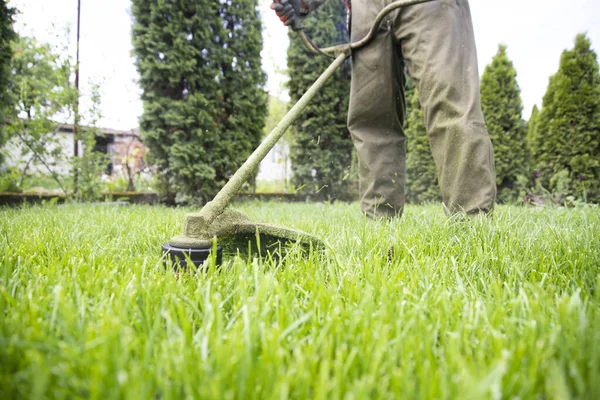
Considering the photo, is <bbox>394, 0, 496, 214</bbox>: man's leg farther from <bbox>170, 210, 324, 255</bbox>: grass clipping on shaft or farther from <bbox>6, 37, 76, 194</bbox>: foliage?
<bbox>6, 37, 76, 194</bbox>: foliage

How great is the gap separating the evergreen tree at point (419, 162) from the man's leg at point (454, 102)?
12.8ft

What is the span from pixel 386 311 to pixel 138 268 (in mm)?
646

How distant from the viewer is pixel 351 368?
21.7 inches

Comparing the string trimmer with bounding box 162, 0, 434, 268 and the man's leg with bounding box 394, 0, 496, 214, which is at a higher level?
the man's leg with bounding box 394, 0, 496, 214

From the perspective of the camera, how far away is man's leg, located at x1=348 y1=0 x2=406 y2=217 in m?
2.20

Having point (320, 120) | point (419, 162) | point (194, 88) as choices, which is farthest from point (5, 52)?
point (419, 162)

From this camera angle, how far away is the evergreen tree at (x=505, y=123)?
5723 millimetres

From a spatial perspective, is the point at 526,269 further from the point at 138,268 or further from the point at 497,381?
the point at 138,268

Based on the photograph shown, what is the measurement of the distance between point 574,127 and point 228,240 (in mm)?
6450

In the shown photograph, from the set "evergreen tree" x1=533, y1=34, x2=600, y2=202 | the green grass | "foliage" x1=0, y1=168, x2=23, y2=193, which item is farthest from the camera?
"evergreen tree" x1=533, y1=34, x2=600, y2=202

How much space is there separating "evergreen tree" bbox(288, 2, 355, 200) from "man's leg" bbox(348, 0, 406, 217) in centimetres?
356

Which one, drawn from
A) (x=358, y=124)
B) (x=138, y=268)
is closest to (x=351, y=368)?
(x=138, y=268)

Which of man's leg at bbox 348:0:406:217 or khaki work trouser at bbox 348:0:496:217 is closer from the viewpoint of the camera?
khaki work trouser at bbox 348:0:496:217

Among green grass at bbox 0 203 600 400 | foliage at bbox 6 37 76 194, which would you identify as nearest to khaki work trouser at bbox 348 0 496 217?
green grass at bbox 0 203 600 400
